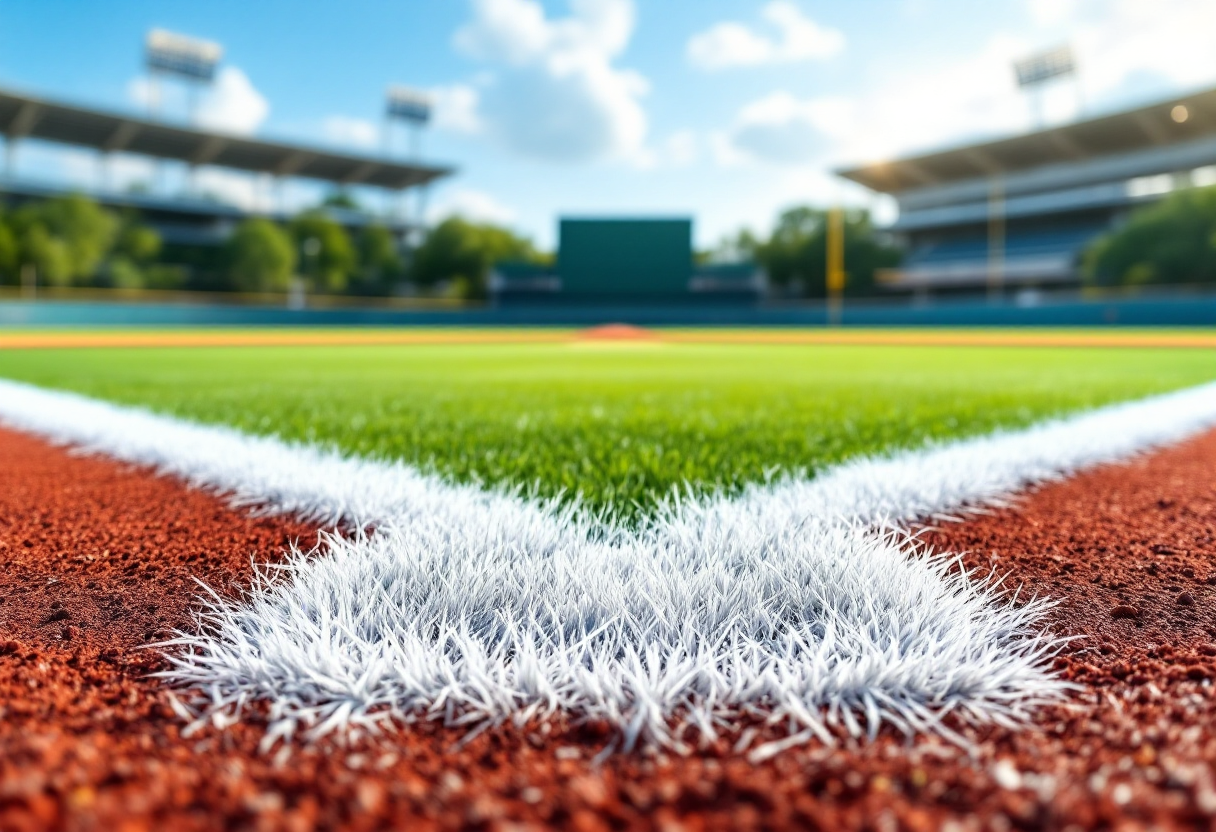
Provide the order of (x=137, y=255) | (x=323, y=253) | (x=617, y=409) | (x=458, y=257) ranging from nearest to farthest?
1. (x=617, y=409)
2. (x=137, y=255)
3. (x=323, y=253)
4. (x=458, y=257)

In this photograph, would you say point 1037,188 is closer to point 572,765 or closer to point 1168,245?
point 1168,245

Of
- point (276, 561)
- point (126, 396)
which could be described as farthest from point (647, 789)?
point (126, 396)

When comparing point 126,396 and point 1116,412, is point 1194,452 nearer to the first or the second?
point 1116,412

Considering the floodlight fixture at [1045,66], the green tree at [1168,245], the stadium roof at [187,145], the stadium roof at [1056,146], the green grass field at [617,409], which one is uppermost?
the floodlight fixture at [1045,66]

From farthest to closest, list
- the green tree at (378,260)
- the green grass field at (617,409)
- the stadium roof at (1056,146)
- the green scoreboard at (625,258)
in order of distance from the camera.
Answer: the green tree at (378,260) < the green scoreboard at (625,258) < the stadium roof at (1056,146) < the green grass field at (617,409)

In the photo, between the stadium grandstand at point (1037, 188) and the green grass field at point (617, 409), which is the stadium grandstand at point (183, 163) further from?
the green grass field at point (617, 409)

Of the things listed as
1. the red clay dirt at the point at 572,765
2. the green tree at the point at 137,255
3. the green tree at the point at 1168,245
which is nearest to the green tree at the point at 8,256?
the green tree at the point at 137,255

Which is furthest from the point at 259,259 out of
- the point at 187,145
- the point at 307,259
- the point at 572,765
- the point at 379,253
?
the point at 572,765
